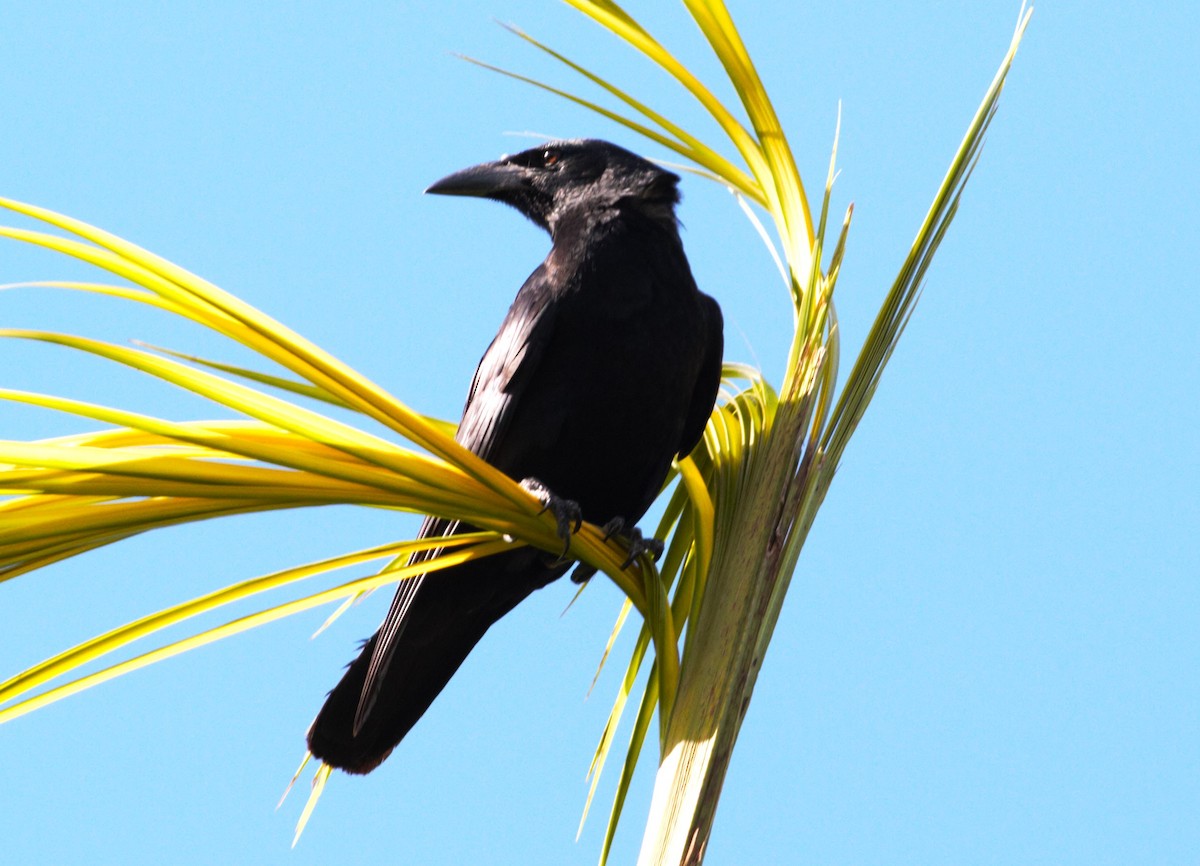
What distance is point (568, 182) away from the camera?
3133 millimetres

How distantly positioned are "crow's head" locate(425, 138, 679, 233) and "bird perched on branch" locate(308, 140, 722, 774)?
0.18 metres

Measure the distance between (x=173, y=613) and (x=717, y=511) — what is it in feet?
3.07

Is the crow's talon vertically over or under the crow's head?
under

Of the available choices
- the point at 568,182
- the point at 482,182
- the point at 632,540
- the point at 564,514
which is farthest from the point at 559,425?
the point at 482,182

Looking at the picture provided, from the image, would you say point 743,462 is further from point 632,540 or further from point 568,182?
point 568,182

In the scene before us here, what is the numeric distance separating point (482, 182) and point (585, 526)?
139 cm

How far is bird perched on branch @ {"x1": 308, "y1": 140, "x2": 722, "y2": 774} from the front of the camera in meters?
2.59

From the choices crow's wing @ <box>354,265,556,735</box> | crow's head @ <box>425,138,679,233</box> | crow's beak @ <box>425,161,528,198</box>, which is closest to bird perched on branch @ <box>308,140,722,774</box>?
crow's wing @ <box>354,265,556,735</box>

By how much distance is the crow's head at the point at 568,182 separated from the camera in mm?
2945

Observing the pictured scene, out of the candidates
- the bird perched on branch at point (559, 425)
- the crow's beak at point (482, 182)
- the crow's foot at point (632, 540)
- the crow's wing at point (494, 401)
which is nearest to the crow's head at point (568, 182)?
the crow's beak at point (482, 182)

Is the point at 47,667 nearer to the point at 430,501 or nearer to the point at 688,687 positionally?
the point at 430,501

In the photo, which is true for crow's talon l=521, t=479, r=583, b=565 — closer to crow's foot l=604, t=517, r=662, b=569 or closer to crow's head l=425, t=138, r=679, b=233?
crow's foot l=604, t=517, r=662, b=569

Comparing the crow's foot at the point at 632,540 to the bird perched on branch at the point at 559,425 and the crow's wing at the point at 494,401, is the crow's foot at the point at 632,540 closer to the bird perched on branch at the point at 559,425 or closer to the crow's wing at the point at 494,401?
the bird perched on branch at the point at 559,425

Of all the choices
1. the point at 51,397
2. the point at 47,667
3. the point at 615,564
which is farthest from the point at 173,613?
the point at 615,564
